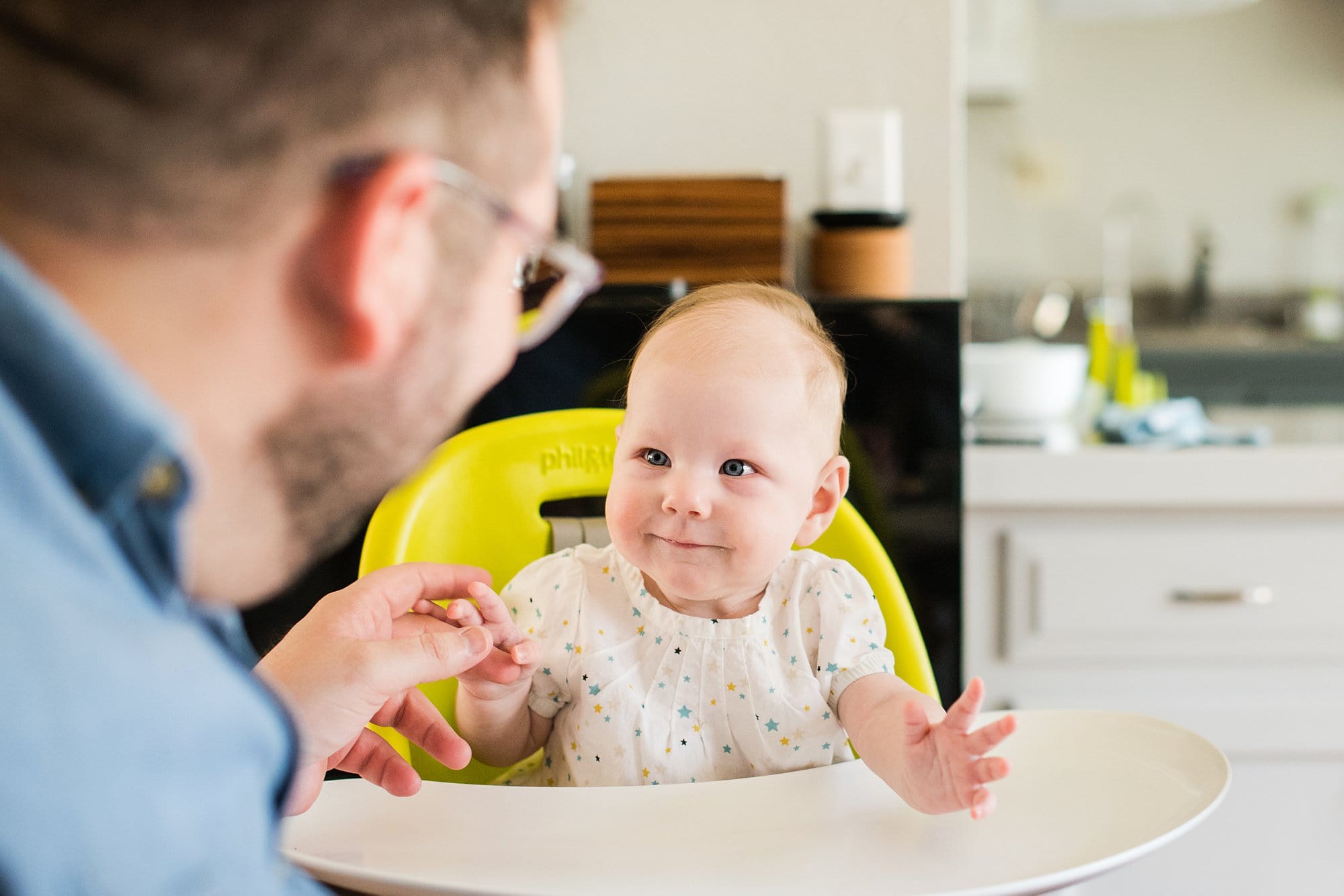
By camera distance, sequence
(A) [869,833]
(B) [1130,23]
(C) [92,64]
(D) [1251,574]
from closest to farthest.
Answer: (C) [92,64] < (A) [869,833] < (D) [1251,574] < (B) [1130,23]

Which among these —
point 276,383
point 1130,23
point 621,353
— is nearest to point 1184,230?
point 1130,23

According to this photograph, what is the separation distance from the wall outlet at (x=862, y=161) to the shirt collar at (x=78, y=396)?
3.50ft

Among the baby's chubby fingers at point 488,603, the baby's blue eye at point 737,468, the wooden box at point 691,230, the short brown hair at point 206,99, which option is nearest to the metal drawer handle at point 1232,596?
the wooden box at point 691,230

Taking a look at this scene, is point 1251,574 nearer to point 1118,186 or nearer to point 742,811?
point 742,811

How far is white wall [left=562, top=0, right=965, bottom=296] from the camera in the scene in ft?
4.52

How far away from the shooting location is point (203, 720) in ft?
0.99

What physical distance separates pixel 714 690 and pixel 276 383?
0.41 meters

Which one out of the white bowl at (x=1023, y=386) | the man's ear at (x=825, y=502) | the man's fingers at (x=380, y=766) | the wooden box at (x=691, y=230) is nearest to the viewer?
the man's fingers at (x=380, y=766)

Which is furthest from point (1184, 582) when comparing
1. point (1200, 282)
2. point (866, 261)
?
point (1200, 282)

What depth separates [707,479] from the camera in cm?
65

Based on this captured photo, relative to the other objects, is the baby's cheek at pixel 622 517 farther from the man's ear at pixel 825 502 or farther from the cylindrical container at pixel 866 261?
the cylindrical container at pixel 866 261

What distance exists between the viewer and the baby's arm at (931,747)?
514 mm

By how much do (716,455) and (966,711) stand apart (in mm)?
202

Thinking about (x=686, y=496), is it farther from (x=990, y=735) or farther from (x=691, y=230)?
(x=691, y=230)
